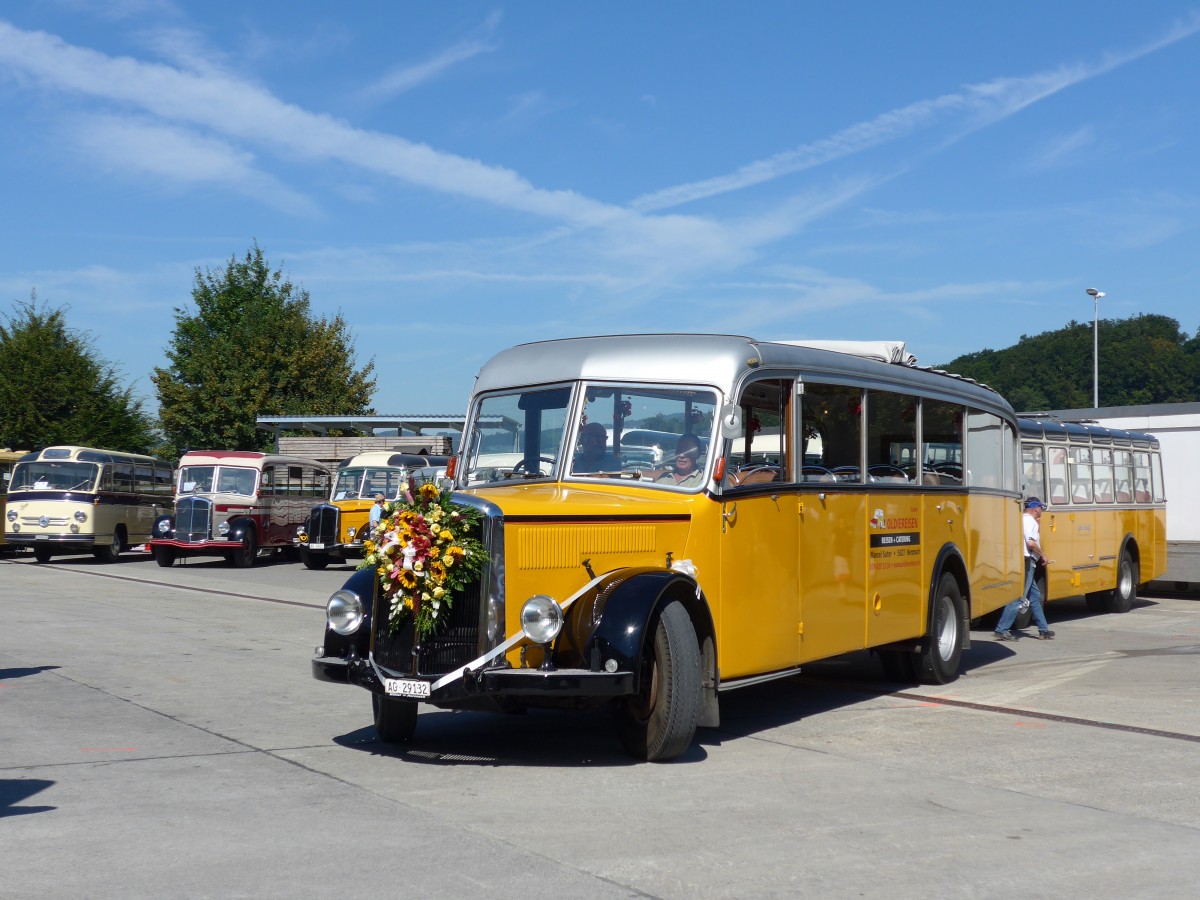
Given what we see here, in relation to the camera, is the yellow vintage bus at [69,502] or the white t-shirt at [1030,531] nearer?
the white t-shirt at [1030,531]

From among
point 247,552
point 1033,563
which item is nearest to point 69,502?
point 247,552

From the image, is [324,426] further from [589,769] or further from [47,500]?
[589,769]

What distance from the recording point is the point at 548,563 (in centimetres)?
795

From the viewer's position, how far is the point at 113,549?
1419 inches

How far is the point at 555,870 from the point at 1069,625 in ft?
49.2

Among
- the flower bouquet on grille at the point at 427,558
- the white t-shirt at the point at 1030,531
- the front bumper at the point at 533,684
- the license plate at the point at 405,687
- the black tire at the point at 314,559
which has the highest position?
the white t-shirt at the point at 1030,531

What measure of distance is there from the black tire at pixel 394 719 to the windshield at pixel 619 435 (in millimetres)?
1637

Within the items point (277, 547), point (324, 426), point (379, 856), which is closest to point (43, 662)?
point (379, 856)

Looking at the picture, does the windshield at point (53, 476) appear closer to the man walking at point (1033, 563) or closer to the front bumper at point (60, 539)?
the front bumper at point (60, 539)

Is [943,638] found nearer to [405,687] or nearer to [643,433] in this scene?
[643,433]

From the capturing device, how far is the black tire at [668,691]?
7.80 m

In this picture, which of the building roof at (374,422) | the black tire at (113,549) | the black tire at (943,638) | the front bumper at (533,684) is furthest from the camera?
the building roof at (374,422)

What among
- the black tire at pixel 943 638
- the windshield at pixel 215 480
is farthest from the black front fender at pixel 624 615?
the windshield at pixel 215 480

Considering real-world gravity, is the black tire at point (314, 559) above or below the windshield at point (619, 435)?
below
